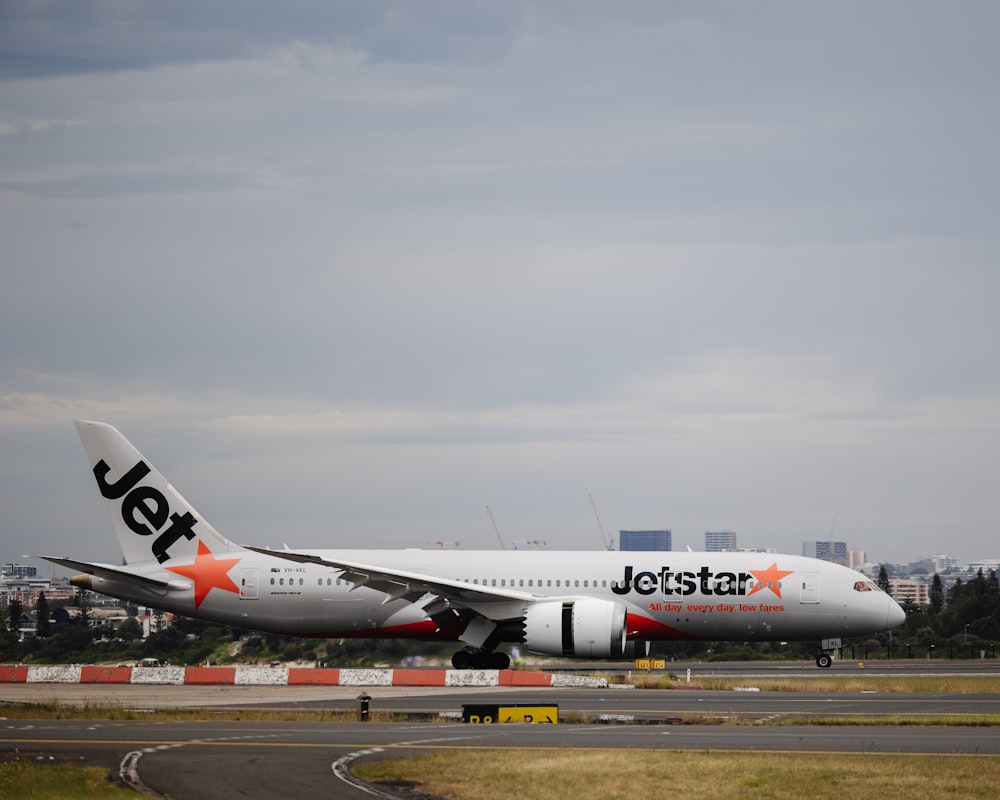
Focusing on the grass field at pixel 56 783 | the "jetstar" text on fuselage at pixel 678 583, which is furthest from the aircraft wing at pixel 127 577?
the grass field at pixel 56 783

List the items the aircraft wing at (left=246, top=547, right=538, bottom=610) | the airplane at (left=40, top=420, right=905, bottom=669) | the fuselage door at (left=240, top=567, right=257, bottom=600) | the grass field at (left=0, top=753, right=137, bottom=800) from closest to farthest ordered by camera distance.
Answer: the grass field at (left=0, top=753, right=137, bottom=800), the aircraft wing at (left=246, top=547, right=538, bottom=610), the airplane at (left=40, top=420, right=905, bottom=669), the fuselage door at (left=240, top=567, right=257, bottom=600)

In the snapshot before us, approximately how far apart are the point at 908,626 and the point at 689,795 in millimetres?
70908

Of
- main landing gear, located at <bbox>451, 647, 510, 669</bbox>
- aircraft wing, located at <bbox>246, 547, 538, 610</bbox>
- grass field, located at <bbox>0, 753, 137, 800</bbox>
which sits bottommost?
grass field, located at <bbox>0, 753, 137, 800</bbox>

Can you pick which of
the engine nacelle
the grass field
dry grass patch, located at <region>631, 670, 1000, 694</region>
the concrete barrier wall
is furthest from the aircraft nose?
the grass field

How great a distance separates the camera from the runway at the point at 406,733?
68.1 feet

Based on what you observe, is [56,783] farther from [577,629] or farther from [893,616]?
[893,616]

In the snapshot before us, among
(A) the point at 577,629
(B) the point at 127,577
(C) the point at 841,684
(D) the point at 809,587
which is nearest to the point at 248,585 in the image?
(B) the point at 127,577

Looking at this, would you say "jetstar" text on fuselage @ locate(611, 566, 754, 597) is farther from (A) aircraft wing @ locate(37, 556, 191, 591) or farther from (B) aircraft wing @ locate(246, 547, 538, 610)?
(A) aircraft wing @ locate(37, 556, 191, 591)

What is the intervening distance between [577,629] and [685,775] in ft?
66.6

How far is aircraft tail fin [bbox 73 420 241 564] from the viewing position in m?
45.9

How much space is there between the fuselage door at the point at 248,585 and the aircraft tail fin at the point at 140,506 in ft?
5.05

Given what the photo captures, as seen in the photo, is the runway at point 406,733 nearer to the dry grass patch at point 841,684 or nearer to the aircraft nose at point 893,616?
the dry grass patch at point 841,684

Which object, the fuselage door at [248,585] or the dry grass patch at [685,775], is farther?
the fuselage door at [248,585]

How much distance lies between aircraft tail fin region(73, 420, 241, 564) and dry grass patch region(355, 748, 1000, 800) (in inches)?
994
